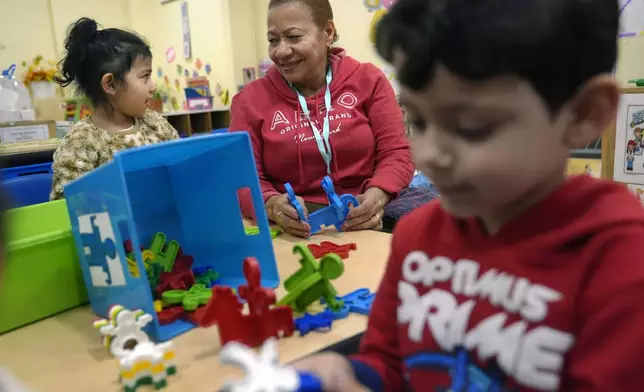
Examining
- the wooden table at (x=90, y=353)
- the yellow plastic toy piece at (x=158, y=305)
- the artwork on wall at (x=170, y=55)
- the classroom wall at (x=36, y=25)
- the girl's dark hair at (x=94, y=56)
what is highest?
the classroom wall at (x=36, y=25)

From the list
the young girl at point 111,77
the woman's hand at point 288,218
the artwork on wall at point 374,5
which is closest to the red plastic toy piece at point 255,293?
the woman's hand at point 288,218

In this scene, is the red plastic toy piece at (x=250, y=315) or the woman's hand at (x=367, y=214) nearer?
the red plastic toy piece at (x=250, y=315)

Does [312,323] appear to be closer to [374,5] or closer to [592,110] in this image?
[592,110]

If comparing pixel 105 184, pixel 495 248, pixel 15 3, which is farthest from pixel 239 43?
pixel 495 248

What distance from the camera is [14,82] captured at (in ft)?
10.8

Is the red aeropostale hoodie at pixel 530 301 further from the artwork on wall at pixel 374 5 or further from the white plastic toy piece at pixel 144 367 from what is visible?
the artwork on wall at pixel 374 5

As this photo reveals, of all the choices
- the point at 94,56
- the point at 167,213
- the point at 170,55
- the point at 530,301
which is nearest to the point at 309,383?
the point at 530,301

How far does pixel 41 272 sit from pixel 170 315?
215 mm

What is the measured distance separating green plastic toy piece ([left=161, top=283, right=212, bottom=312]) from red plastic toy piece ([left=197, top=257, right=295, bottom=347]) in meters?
0.10

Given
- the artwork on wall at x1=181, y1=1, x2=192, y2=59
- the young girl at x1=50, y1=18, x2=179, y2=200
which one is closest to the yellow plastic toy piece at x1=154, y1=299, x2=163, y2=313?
the young girl at x1=50, y1=18, x2=179, y2=200

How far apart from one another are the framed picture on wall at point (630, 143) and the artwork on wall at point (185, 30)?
3.21 metres

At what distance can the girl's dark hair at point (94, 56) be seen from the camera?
4.88 feet

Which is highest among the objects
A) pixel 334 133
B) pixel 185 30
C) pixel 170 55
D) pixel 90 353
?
pixel 185 30

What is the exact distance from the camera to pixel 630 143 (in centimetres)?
200
